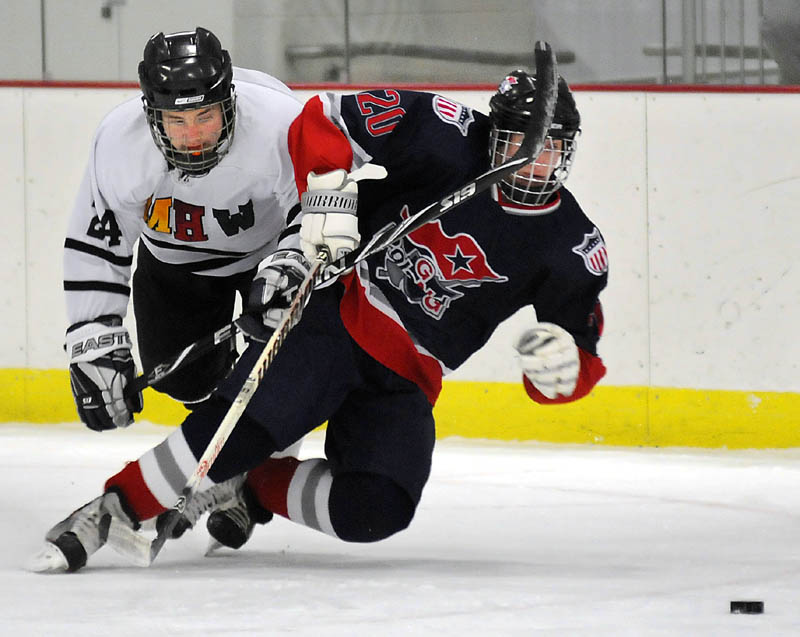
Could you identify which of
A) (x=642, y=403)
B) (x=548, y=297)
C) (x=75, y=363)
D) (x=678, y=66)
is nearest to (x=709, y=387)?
(x=642, y=403)

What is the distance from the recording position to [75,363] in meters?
2.50

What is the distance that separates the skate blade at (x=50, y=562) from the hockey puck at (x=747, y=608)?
112cm

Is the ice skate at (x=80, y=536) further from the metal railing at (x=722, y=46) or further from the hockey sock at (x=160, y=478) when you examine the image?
the metal railing at (x=722, y=46)

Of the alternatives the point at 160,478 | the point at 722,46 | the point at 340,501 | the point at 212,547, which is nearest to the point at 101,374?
the point at 160,478

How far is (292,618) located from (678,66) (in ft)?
8.62

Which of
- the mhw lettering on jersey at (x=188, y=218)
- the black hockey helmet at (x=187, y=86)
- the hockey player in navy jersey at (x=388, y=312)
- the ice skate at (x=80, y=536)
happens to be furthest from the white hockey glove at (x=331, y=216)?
the ice skate at (x=80, y=536)

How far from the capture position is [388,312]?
2428 millimetres

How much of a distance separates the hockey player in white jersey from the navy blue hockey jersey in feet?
0.43

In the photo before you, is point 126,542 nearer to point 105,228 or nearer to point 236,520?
point 236,520

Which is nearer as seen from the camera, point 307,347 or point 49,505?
point 307,347

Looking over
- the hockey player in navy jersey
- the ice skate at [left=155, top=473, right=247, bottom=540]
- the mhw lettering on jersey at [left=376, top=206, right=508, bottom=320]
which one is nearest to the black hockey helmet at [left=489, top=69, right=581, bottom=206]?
the hockey player in navy jersey

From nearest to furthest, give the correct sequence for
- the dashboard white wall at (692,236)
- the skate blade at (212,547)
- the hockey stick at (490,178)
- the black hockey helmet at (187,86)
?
the hockey stick at (490,178) → the black hockey helmet at (187,86) → the skate blade at (212,547) → the dashboard white wall at (692,236)

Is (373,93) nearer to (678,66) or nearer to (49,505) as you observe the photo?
(49,505)

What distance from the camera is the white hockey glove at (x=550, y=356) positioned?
7.53 feet
